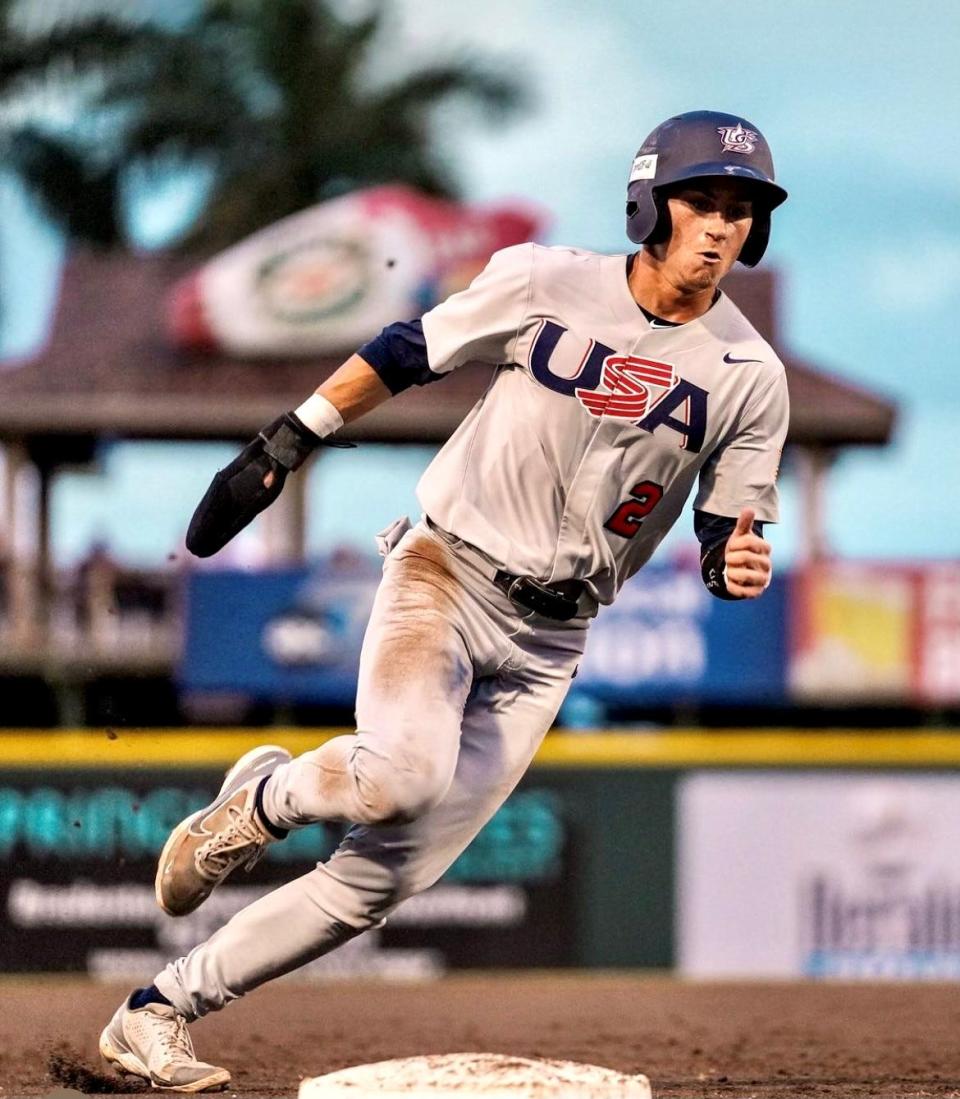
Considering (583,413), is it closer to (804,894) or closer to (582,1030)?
(582,1030)

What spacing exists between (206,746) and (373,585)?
14.5 feet

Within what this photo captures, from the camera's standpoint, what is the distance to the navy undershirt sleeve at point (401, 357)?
5.07 meters

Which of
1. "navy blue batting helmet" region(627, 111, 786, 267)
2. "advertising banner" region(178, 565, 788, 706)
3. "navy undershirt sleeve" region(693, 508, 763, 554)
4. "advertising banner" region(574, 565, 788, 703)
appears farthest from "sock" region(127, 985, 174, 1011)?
"advertising banner" region(574, 565, 788, 703)

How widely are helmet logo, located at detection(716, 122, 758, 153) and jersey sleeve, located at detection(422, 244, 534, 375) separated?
1.85ft

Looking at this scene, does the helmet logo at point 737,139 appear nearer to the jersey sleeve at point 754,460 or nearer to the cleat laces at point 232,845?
the jersey sleeve at point 754,460

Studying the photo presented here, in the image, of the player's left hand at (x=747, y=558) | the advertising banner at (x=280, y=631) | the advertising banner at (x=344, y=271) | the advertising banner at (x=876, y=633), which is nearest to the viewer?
the player's left hand at (x=747, y=558)

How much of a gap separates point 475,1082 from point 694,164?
2275 millimetres

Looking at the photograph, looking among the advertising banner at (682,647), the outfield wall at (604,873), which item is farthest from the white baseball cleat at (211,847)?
the advertising banner at (682,647)

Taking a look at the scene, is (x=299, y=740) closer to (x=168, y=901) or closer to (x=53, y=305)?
(x=168, y=901)

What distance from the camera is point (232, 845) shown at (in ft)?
16.7

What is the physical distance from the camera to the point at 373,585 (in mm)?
16266

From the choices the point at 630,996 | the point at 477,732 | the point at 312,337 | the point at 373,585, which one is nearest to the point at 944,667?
the point at 373,585

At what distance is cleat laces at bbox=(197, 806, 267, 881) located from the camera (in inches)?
200

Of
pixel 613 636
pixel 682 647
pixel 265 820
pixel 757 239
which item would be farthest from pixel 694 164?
pixel 682 647
